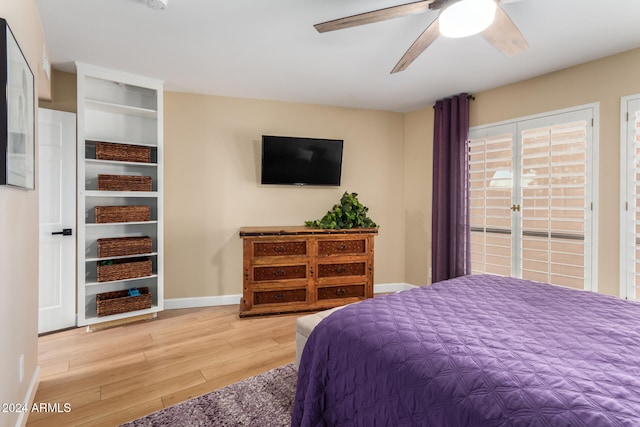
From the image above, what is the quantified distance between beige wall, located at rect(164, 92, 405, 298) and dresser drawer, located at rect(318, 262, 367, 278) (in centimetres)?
79

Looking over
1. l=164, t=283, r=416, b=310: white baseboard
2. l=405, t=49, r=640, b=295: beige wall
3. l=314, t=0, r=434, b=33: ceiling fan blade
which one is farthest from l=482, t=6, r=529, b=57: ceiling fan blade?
l=164, t=283, r=416, b=310: white baseboard

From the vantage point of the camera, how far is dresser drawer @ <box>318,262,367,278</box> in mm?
3780

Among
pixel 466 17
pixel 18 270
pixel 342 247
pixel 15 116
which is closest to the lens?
pixel 15 116

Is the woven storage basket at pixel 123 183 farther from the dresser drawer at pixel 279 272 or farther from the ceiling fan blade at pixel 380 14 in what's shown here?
the ceiling fan blade at pixel 380 14

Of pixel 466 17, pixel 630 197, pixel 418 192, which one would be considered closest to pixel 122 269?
pixel 466 17

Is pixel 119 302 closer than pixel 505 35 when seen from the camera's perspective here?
No

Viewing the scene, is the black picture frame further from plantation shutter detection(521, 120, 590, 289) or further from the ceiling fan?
plantation shutter detection(521, 120, 590, 289)

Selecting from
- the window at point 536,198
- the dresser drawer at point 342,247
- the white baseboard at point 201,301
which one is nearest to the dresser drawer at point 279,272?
the dresser drawer at point 342,247

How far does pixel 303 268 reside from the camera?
370 centimetres

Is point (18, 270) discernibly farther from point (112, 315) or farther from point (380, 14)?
point (380, 14)

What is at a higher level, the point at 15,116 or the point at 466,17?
the point at 466,17

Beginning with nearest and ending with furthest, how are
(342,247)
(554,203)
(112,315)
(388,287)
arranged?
(554,203) → (112,315) → (342,247) → (388,287)

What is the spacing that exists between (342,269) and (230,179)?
1.75 metres

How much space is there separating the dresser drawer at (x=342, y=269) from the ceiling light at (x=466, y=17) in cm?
259
